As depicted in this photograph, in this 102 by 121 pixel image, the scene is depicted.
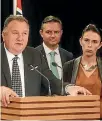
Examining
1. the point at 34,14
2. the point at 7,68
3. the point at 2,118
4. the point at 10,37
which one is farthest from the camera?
the point at 34,14

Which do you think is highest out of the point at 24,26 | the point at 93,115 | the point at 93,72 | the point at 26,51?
the point at 24,26

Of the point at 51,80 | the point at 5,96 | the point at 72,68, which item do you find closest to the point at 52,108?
the point at 5,96

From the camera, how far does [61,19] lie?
3.52m

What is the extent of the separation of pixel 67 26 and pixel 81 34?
0.17m

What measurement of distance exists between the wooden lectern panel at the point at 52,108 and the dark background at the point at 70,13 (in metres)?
1.16

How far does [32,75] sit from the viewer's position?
3.05m

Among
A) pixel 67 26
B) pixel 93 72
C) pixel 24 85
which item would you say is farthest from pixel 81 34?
pixel 24 85

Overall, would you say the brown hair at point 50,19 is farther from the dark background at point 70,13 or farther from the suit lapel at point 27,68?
the suit lapel at point 27,68

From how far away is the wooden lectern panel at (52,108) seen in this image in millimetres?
2240

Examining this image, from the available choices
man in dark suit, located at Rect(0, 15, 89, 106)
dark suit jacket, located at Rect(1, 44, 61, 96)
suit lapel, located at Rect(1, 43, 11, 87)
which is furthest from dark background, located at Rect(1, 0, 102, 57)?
suit lapel, located at Rect(1, 43, 11, 87)

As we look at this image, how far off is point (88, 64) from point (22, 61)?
836 millimetres

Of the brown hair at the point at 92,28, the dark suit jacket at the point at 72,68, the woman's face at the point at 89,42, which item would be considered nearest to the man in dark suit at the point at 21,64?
the dark suit jacket at the point at 72,68

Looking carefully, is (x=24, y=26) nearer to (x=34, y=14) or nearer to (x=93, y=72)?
(x=34, y=14)

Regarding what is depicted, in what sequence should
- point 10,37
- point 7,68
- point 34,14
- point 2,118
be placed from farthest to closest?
point 34,14, point 10,37, point 7,68, point 2,118
